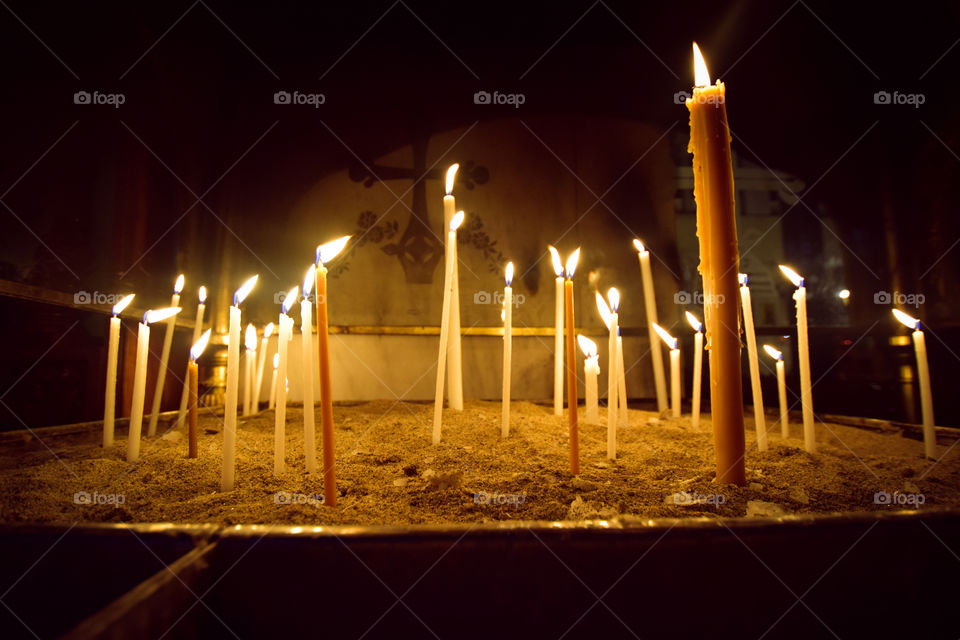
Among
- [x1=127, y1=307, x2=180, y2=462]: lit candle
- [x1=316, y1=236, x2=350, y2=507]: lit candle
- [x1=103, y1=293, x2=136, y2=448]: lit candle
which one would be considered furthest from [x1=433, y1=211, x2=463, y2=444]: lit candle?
[x1=103, y1=293, x2=136, y2=448]: lit candle

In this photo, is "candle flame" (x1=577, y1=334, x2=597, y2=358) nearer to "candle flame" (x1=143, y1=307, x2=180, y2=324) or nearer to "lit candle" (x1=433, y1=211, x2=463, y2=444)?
"lit candle" (x1=433, y1=211, x2=463, y2=444)

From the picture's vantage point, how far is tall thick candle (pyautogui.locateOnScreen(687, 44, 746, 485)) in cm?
107

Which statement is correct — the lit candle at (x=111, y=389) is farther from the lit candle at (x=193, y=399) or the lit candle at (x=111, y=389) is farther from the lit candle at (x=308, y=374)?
the lit candle at (x=308, y=374)

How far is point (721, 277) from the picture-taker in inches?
42.3

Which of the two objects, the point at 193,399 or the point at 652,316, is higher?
the point at 652,316

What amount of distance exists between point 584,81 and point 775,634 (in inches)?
150

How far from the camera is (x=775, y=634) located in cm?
70

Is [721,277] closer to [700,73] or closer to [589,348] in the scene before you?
[700,73]

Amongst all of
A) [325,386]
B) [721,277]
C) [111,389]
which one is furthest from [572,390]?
[111,389]

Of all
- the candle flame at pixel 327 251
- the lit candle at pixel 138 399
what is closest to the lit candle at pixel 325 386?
the candle flame at pixel 327 251

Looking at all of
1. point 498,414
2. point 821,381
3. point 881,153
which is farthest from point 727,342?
point 881,153

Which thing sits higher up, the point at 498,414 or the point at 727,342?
the point at 727,342

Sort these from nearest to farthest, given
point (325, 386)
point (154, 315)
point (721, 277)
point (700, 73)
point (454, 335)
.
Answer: point (325, 386)
point (721, 277)
point (700, 73)
point (154, 315)
point (454, 335)

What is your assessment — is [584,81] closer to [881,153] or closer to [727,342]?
[881,153]
